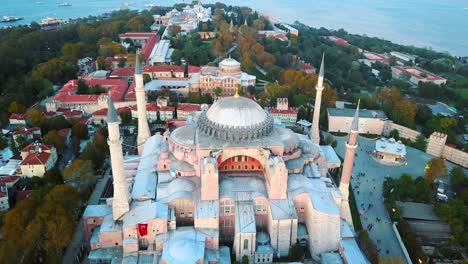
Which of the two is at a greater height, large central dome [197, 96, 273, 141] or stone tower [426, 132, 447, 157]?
large central dome [197, 96, 273, 141]

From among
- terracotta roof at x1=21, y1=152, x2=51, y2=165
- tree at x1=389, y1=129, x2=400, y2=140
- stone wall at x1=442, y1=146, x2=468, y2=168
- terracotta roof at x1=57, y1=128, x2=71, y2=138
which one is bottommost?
stone wall at x1=442, y1=146, x2=468, y2=168

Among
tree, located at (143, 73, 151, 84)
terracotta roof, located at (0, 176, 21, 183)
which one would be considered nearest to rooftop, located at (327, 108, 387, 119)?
tree, located at (143, 73, 151, 84)

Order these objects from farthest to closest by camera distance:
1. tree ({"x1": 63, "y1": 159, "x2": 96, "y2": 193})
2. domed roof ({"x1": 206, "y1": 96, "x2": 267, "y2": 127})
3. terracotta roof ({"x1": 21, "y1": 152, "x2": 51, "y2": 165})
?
terracotta roof ({"x1": 21, "y1": 152, "x2": 51, "y2": 165}), tree ({"x1": 63, "y1": 159, "x2": 96, "y2": 193}), domed roof ({"x1": 206, "y1": 96, "x2": 267, "y2": 127})

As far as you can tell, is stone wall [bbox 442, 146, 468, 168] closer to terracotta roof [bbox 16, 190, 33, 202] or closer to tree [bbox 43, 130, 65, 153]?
tree [bbox 43, 130, 65, 153]

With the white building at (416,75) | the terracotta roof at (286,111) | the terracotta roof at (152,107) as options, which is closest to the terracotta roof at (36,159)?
the terracotta roof at (152,107)

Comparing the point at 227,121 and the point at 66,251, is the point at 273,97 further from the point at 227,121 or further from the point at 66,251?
the point at 66,251

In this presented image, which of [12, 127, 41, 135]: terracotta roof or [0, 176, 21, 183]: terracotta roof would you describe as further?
[12, 127, 41, 135]: terracotta roof

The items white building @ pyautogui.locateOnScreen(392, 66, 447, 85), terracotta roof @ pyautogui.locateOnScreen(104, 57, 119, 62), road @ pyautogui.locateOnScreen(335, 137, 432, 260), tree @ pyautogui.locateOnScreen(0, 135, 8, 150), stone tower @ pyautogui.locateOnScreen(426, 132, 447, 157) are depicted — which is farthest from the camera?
white building @ pyautogui.locateOnScreen(392, 66, 447, 85)
